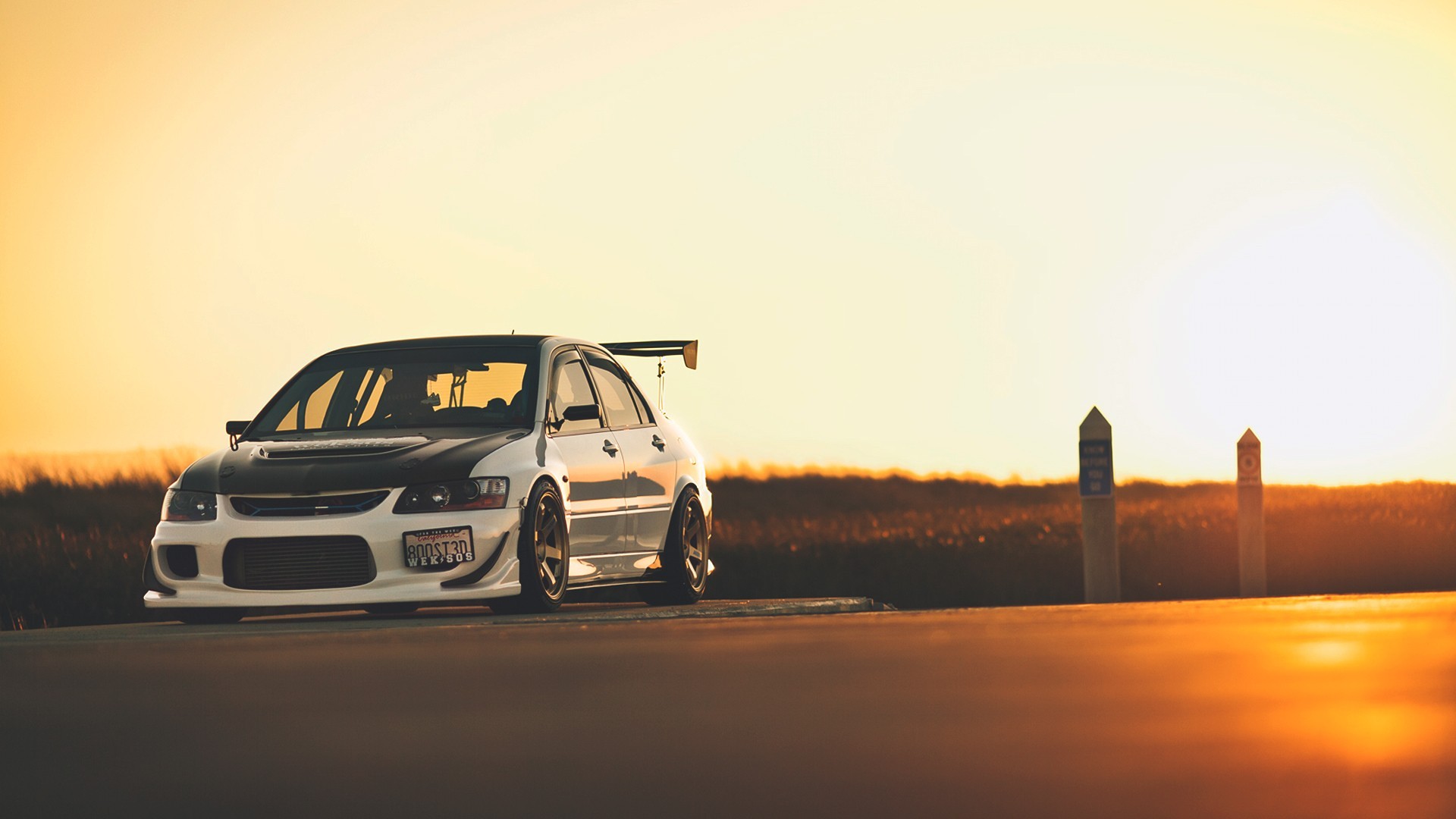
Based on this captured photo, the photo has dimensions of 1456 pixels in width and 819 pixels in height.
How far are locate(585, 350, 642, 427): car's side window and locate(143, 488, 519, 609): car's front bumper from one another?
2202 millimetres

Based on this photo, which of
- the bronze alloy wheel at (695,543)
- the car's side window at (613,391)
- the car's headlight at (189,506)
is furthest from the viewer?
the bronze alloy wheel at (695,543)

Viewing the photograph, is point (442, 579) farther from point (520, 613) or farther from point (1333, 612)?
point (1333, 612)

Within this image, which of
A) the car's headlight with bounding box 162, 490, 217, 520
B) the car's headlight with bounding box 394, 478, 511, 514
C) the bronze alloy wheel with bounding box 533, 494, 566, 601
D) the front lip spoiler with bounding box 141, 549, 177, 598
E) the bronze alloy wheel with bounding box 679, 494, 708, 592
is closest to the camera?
the car's headlight with bounding box 394, 478, 511, 514

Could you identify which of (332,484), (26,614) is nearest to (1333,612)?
(332,484)

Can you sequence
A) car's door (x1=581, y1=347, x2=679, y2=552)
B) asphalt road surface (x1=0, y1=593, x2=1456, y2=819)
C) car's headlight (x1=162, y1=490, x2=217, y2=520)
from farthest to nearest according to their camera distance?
car's door (x1=581, y1=347, x2=679, y2=552), car's headlight (x1=162, y1=490, x2=217, y2=520), asphalt road surface (x1=0, y1=593, x2=1456, y2=819)

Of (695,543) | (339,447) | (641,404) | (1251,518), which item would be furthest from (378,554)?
(1251,518)

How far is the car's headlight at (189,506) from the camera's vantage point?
1234cm

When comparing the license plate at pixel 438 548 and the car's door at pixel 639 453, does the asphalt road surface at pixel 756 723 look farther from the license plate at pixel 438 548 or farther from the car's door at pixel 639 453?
the car's door at pixel 639 453

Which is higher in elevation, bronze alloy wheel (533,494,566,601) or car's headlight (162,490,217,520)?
car's headlight (162,490,217,520)

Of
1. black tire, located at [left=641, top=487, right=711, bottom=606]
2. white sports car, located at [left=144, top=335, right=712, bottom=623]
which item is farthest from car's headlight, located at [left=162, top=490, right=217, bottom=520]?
black tire, located at [left=641, top=487, right=711, bottom=606]

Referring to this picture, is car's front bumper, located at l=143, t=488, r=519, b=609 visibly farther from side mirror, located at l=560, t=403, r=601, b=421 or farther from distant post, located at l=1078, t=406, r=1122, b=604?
distant post, located at l=1078, t=406, r=1122, b=604

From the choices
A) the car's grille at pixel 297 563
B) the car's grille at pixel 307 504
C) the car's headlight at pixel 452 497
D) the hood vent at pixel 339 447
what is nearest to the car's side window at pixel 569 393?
the hood vent at pixel 339 447

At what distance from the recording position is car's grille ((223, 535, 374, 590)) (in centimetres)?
1209

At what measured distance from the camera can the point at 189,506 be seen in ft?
40.8
